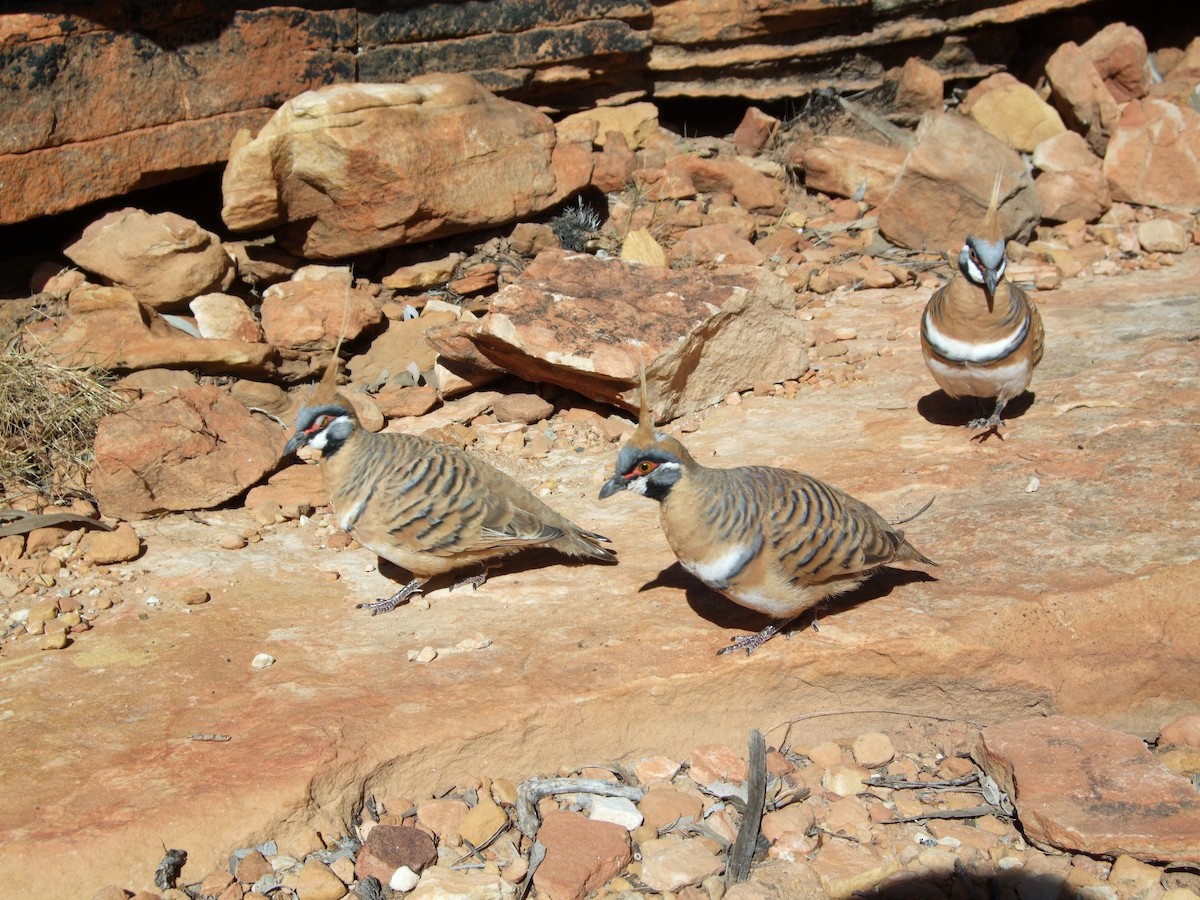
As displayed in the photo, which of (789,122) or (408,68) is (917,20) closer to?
(789,122)

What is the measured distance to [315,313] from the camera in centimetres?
722

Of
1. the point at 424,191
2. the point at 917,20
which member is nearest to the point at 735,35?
the point at 917,20

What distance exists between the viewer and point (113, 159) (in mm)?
7066

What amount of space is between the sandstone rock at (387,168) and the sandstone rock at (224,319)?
540 mm

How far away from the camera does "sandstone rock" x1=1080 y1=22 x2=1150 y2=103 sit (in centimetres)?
1032

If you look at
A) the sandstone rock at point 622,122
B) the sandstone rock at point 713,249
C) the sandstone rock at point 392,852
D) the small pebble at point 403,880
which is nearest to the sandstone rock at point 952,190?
the sandstone rock at point 713,249

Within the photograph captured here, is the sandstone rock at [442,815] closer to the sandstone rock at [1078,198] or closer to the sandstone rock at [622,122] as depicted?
the sandstone rock at [622,122]

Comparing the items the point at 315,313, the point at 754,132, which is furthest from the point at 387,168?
the point at 754,132

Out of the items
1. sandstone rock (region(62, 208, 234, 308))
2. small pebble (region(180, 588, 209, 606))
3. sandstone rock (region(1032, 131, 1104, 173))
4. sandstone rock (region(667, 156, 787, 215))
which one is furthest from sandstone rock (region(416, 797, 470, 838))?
sandstone rock (region(1032, 131, 1104, 173))

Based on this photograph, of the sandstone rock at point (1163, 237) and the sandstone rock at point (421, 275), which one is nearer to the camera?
the sandstone rock at point (421, 275)

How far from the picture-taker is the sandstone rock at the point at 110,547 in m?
5.21

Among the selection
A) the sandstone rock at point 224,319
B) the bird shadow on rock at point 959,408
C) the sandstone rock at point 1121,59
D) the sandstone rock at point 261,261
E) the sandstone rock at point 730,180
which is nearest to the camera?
the bird shadow on rock at point 959,408

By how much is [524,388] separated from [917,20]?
20.5ft

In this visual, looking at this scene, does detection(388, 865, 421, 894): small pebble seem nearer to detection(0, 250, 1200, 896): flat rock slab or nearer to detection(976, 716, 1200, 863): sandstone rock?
detection(0, 250, 1200, 896): flat rock slab
